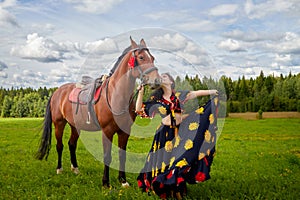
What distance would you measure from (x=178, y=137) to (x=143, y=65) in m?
1.26

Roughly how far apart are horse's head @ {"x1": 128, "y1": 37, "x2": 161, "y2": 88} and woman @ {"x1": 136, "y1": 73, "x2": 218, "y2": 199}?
0.50ft

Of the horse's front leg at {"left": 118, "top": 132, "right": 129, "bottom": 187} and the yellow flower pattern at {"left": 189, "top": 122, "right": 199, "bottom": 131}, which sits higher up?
the yellow flower pattern at {"left": 189, "top": 122, "right": 199, "bottom": 131}

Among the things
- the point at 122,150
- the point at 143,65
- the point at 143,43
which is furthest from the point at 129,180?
the point at 143,43

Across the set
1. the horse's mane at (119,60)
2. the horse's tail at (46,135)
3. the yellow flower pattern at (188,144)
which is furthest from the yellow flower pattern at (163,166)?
the horse's tail at (46,135)

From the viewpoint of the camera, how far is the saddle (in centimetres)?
652

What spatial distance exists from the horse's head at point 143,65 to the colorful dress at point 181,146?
14.6 inches

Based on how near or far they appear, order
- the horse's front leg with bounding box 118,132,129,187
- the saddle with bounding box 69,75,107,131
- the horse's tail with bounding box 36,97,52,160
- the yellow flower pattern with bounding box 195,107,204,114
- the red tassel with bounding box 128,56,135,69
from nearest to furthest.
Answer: the yellow flower pattern with bounding box 195,107,204,114, the red tassel with bounding box 128,56,135,69, the horse's front leg with bounding box 118,132,129,187, the saddle with bounding box 69,75,107,131, the horse's tail with bounding box 36,97,52,160

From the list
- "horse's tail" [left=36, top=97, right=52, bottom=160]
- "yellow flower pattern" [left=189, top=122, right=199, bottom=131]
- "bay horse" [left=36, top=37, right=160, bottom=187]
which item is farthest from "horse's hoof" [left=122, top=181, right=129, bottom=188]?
"horse's tail" [left=36, top=97, right=52, bottom=160]

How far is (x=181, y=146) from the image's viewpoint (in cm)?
523

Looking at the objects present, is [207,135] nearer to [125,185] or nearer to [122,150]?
[122,150]

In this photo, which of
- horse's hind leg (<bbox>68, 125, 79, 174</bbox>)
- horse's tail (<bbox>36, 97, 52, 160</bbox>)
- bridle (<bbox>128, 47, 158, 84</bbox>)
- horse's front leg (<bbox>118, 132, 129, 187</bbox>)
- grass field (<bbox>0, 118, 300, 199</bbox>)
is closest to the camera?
bridle (<bbox>128, 47, 158, 84</bbox>)

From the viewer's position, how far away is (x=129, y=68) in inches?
225

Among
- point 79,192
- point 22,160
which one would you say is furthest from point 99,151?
point 22,160

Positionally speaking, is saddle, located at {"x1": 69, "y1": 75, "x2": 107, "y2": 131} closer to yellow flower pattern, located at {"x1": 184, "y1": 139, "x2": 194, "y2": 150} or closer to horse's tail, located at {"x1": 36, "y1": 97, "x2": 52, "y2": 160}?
horse's tail, located at {"x1": 36, "y1": 97, "x2": 52, "y2": 160}
